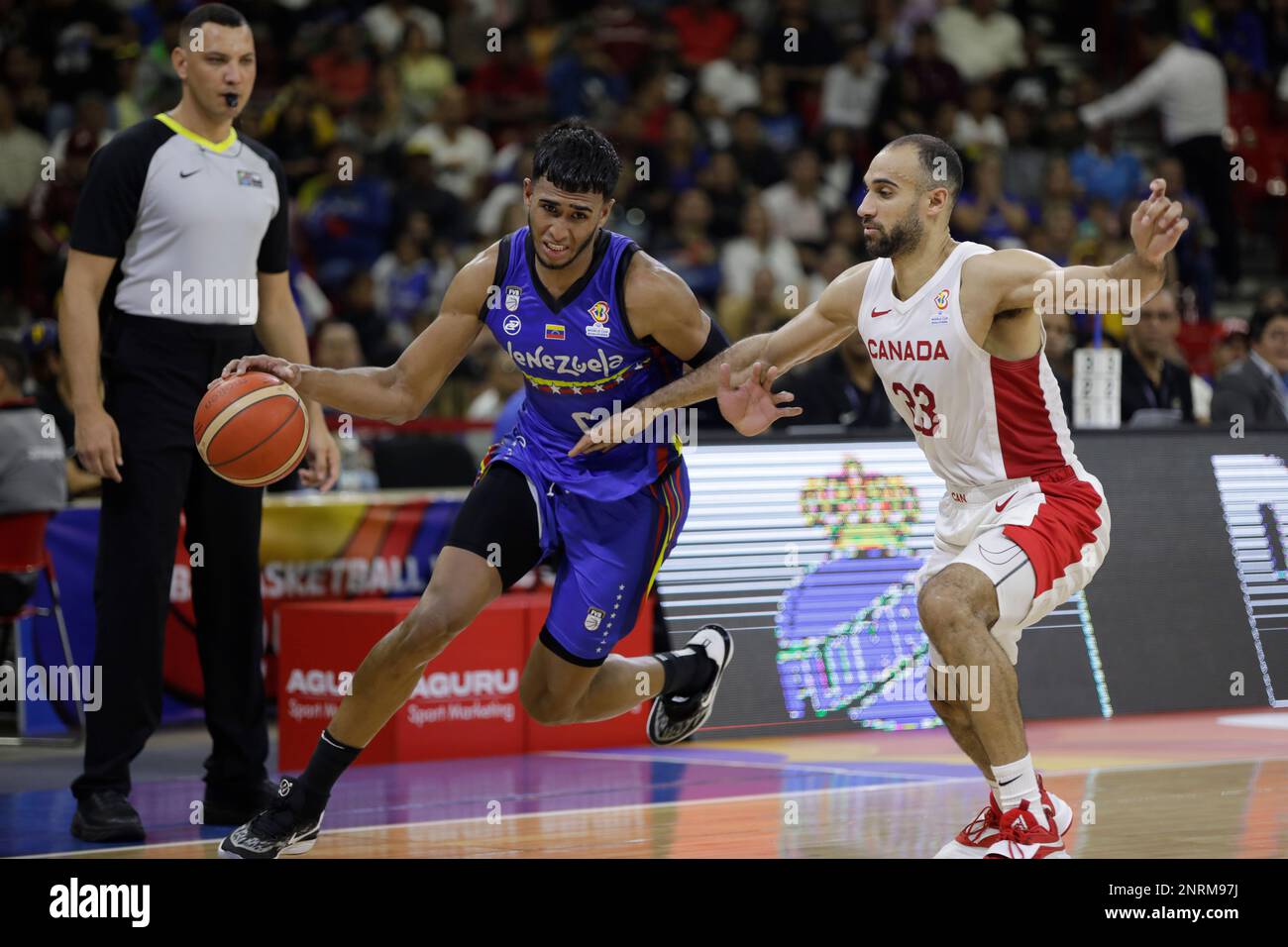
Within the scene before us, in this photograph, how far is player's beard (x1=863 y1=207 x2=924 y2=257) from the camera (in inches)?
219

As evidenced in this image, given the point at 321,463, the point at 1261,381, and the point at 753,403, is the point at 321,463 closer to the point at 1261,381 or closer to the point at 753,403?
the point at 753,403

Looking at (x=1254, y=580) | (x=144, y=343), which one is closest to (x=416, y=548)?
(x=144, y=343)

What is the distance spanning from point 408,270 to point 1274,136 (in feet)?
27.8

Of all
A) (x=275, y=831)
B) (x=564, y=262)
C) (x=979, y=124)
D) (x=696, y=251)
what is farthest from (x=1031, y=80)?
(x=275, y=831)

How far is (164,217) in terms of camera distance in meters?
6.34

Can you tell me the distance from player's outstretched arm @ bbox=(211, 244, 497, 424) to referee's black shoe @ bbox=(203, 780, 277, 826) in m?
1.61

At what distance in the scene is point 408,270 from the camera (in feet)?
44.4

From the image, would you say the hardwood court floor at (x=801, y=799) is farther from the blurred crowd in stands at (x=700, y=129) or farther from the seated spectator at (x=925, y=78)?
the seated spectator at (x=925, y=78)

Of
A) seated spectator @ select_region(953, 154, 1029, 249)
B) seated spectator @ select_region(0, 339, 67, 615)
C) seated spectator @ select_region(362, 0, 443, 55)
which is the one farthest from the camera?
seated spectator @ select_region(362, 0, 443, 55)

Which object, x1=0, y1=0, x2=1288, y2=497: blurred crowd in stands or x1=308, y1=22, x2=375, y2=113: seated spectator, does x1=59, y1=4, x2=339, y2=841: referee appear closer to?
x1=0, y1=0, x2=1288, y2=497: blurred crowd in stands

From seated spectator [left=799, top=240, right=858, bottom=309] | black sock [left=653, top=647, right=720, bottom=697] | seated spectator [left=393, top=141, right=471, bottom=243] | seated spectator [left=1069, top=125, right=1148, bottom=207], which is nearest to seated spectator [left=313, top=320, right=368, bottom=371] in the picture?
seated spectator [left=393, top=141, right=471, bottom=243]

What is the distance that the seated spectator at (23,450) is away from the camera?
8.67m

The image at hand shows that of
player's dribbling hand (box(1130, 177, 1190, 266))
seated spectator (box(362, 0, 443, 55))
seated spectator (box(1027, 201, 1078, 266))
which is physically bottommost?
player's dribbling hand (box(1130, 177, 1190, 266))

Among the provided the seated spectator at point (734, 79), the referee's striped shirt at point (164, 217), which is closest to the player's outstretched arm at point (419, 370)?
the referee's striped shirt at point (164, 217)
